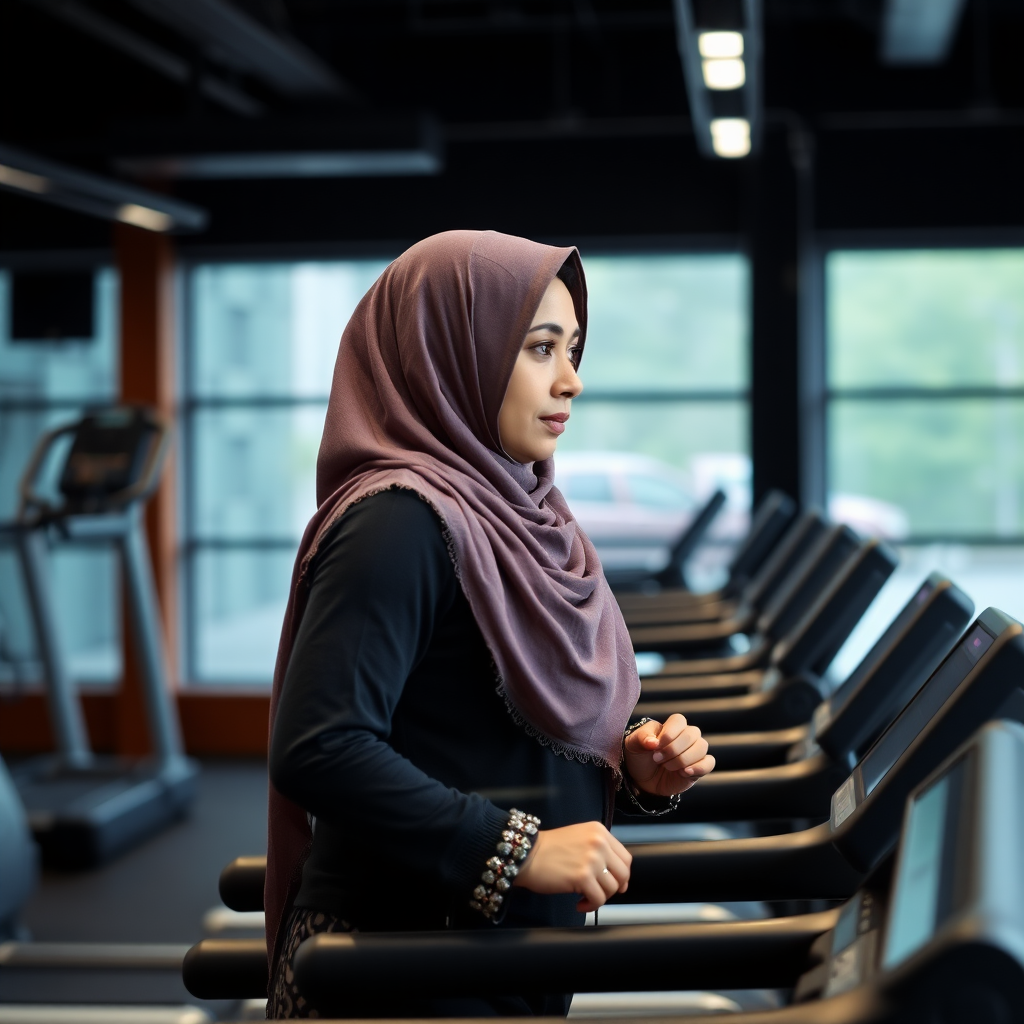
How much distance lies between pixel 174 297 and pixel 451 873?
19.0ft

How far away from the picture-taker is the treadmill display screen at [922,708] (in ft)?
4.03

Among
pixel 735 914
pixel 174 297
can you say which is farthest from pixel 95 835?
pixel 174 297

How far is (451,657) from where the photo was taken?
46.5 inches

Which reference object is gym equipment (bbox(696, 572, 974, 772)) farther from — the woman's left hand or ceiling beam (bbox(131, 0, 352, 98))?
ceiling beam (bbox(131, 0, 352, 98))

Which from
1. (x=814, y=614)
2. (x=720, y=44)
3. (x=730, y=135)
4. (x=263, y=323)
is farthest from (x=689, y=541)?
(x=263, y=323)

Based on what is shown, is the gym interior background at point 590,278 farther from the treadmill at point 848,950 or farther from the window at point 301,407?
the treadmill at point 848,950

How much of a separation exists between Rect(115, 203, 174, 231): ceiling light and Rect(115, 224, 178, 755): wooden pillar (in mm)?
848

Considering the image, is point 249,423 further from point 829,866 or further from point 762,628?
point 829,866

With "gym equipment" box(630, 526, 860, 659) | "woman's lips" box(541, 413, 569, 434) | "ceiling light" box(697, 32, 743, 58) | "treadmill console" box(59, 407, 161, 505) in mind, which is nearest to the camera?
"woman's lips" box(541, 413, 569, 434)

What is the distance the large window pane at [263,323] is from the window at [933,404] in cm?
248

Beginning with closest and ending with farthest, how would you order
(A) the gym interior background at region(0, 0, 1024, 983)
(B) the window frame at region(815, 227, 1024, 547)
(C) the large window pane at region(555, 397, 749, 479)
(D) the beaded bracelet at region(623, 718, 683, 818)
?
1. (D) the beaded bracelet at region(623, 718, 683, 818)
2. (A) the gym interior background at region(0, 0, 1024, 983)
3. (B) the window frame at region(815, 227, 1024, 547)
4. (C) the large window pane at region(555, 397, 749, 479)

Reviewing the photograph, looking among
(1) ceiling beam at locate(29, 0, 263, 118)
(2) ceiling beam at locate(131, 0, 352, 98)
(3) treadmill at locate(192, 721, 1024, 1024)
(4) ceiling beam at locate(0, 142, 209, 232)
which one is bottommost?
(3) treadmill at locate(192, 721, 1024, 1024)

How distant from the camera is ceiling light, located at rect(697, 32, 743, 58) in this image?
3.03 m

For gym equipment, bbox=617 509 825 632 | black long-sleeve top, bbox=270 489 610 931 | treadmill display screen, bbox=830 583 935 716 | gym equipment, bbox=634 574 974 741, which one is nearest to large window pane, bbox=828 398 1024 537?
gym equipment, bbox=617 509 825 632
